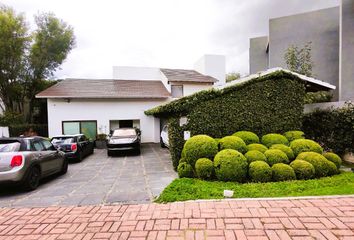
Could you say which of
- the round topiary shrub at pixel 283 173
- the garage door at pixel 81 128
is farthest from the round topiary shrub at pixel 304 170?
the garage door at pixel 81 128

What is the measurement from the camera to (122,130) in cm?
1314

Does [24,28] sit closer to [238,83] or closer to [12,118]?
[12,118]

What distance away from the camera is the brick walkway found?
3.44 m

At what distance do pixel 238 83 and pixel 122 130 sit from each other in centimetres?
749

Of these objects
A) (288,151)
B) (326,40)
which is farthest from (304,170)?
(326,40)

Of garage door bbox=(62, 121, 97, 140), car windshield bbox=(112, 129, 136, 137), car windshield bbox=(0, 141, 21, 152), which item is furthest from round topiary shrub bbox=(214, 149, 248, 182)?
garage door bbox=(62, 121, 97, 140)

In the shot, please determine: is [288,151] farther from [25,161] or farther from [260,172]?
[25,161]

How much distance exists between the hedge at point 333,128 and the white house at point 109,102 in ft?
35.8

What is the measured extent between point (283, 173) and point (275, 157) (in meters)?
0.61

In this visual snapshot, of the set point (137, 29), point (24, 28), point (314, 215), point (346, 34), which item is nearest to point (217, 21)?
point (137, 29)

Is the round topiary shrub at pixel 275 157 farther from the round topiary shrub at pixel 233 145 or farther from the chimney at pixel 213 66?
the chimney at pixel 213 66

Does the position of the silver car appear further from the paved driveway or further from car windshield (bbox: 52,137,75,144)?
car windshield (bbox: 52,137,75,144)

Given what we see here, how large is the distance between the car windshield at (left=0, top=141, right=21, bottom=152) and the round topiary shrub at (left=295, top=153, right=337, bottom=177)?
826 cm

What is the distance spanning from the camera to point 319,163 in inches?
255
